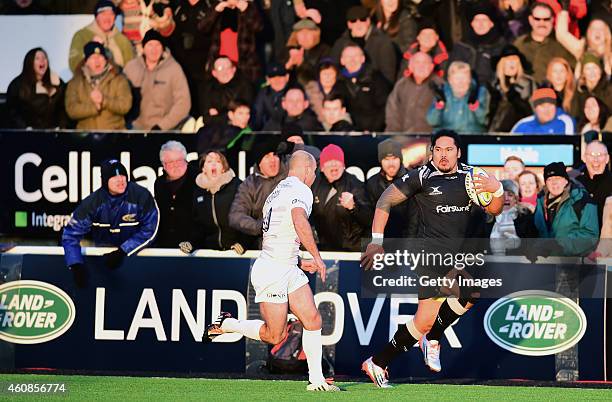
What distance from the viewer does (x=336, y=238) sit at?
13188 mm

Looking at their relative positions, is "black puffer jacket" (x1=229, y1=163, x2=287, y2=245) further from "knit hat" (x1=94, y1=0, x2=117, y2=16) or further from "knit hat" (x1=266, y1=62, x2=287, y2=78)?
"knit hat" (x1=94, y1=0, x2=117, y2=16)

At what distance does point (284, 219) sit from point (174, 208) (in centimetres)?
311

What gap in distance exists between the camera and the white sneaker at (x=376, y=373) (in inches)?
448

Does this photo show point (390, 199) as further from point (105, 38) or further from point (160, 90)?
point (105, 38)

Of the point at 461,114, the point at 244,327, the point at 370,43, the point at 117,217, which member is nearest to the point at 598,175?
the point at 461,114

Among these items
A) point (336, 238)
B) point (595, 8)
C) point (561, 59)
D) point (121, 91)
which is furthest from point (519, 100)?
point (121, 91)

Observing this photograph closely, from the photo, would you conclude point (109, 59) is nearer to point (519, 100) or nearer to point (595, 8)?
point (519, 100)

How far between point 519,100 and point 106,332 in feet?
18.9

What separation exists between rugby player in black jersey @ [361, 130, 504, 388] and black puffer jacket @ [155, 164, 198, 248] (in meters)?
3.00

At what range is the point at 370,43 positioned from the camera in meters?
15.6

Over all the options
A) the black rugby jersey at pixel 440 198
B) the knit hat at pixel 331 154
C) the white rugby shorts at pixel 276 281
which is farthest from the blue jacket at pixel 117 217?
the black rugby jersey at pixel 440 198

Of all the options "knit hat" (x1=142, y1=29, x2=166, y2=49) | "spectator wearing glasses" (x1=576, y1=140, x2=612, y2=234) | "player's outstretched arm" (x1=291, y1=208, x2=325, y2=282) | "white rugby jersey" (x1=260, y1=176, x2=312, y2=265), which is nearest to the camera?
"player's outstretched arm" (x1=291, y1=208, x2=325, y2=282)

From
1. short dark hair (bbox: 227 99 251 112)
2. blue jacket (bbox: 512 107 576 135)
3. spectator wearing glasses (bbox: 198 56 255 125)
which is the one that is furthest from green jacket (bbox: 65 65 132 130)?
blue jacket (bbox: 512 107 576 135)

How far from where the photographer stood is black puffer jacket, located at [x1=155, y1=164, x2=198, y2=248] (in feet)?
44.3
